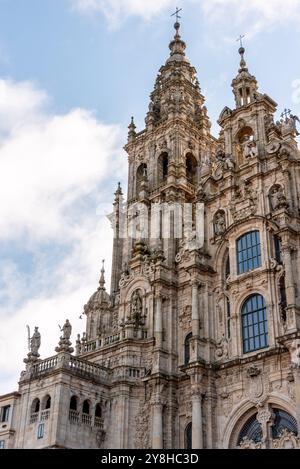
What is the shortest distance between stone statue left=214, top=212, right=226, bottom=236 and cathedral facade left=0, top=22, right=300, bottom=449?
8 cm

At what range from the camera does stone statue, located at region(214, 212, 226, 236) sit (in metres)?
38.8

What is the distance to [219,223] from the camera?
39.2 metres

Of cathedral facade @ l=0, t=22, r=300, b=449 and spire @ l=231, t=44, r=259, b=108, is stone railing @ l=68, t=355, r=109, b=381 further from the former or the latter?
spire @ l=231, t=44, r=259, b=108

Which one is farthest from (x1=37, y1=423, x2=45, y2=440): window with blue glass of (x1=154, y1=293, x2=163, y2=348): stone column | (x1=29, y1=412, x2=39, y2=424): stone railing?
(x1=154, y1=293, x2=163, y2=348): stone column

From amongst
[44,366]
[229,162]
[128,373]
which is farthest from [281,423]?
[229,162]

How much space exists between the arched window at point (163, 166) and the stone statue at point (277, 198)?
35.5ft

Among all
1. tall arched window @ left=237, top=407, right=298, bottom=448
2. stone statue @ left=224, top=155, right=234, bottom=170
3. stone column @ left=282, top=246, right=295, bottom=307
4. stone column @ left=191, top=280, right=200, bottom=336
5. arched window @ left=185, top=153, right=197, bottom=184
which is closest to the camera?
tall arched window @ left=237, top=407, right=298, bottom=448

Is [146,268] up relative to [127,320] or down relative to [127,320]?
up

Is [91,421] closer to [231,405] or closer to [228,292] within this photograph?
[231,405]

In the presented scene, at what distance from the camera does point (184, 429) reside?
3466 centimetres

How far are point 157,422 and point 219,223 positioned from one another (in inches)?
470

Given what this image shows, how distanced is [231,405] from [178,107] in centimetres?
2302
